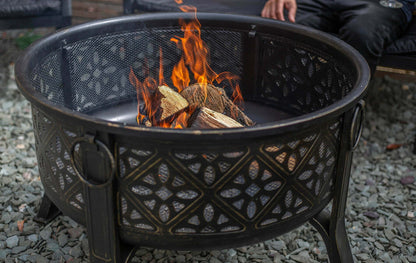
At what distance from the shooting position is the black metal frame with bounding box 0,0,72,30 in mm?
3057

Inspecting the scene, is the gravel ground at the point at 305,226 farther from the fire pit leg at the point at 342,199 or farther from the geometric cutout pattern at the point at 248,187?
the geometric cutout pattern at the point at 248,187

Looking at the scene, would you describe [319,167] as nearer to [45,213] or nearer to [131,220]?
[131,220]

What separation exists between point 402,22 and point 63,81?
1.85 metres

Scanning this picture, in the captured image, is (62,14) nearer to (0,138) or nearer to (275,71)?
(0,138)

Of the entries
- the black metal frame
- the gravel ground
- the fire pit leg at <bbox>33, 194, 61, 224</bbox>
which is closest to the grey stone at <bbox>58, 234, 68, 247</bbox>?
the gravel ground

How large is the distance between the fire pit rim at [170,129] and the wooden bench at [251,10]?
81cm

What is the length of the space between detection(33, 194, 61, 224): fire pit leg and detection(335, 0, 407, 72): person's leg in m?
1.72

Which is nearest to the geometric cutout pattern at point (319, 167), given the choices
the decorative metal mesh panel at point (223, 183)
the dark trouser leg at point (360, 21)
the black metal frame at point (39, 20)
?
the decorative metal mesh panel at point (223, 183)

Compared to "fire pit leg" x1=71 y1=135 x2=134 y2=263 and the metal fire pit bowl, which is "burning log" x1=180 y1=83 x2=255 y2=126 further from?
"fire pit leg" x1=71 y1=135 x2=134 y2=263

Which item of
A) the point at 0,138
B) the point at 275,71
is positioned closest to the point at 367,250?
the point at 275,71

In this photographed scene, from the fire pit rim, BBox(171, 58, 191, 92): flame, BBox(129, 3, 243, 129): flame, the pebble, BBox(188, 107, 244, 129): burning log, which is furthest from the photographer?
the pebble

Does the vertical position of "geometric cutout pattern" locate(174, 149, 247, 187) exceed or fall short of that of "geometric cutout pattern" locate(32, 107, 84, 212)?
it exceeds it

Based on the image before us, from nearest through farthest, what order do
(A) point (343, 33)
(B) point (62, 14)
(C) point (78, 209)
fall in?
(C) point (78, 209)
(A) point (343, 33)
(B) point (62, 14)

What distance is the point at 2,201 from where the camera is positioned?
229cm
